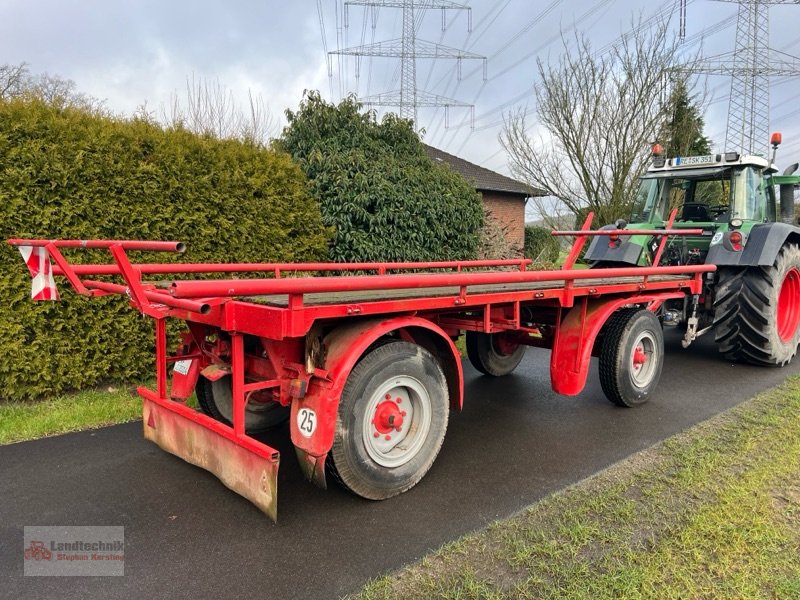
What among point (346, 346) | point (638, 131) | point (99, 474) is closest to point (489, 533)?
point (346, 346)

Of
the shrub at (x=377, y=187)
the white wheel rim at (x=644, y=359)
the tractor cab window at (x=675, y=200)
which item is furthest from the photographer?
the shrub at (x=377, y=187)

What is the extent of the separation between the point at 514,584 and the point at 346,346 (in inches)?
52.6

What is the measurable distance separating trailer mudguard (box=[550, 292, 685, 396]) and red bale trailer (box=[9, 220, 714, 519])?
1 centimetres

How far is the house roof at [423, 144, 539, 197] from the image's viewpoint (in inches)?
778

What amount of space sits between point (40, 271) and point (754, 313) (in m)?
6.34

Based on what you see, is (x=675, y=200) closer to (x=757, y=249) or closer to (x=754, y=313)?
(x=757, y=249)

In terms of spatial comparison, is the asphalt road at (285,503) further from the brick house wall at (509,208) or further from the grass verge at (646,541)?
the brick house wall at (509,208)

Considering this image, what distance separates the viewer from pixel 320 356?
2.84m

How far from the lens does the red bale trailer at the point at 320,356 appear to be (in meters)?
2.57

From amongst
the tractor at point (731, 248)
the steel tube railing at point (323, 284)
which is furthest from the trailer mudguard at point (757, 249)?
the steel tube railing at point (323, 284)

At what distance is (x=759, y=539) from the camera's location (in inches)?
104

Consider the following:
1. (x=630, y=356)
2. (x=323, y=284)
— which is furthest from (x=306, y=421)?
(x=630, y=356)

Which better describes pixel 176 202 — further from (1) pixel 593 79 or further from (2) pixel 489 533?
(1) pixel 593 79

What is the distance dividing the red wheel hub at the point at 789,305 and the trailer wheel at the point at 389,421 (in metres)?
5.33
